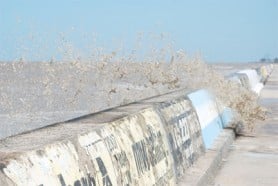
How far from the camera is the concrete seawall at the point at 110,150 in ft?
11.6

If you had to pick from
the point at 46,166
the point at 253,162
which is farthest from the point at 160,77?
the point at 46,166

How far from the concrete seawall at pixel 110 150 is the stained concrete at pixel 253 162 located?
53 centimetres

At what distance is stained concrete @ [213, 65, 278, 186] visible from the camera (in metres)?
7.53

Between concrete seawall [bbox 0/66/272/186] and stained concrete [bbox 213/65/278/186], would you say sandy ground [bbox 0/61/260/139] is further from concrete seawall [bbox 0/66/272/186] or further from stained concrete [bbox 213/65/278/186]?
concrete seawall [bbox 0/66/272/186]

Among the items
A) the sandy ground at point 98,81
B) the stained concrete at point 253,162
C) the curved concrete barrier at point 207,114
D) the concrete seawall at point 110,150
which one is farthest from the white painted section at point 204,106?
the sandy ground at point 98,81

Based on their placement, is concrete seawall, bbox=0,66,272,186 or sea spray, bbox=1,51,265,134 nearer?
concrete seawall, bbox=0,66,272,186

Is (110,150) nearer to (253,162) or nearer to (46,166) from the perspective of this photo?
(46,166)

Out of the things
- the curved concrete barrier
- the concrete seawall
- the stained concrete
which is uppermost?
the concrete seawall

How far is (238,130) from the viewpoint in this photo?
11766mm

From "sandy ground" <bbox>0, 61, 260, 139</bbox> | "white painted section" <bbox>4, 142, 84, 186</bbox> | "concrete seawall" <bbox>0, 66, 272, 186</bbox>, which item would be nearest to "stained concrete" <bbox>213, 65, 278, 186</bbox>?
"concrete seawall" <bbox>0, 66, 272, 186</bbox>

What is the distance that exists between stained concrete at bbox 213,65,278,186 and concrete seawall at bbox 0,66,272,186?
1.74 feet

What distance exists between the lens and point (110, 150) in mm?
4562

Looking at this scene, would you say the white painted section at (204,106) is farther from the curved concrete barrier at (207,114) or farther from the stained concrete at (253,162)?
the stained concrete at (253,162)

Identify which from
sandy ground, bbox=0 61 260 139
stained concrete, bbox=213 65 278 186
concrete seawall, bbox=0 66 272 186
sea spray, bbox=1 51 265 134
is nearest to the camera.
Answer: concrete seawall, bbox=0 66 272 186
